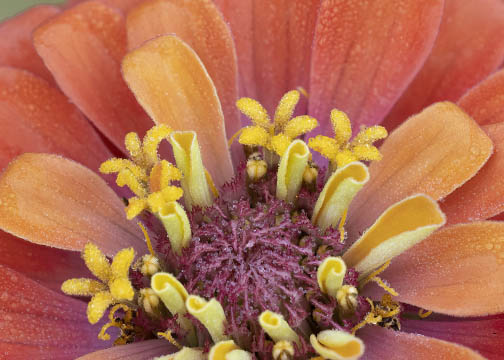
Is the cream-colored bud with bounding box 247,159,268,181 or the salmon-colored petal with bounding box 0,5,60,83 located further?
the salmon-colored petal with bounding box 0,5,60,83

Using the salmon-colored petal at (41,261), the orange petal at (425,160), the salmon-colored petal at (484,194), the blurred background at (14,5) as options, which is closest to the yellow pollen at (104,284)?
the salmon-colored petal at (41,261)

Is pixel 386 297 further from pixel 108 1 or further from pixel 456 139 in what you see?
pixel 108 1

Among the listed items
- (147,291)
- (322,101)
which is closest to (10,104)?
(147,291)

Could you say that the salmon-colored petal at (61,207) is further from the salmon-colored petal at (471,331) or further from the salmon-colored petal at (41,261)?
the salmon-colored petal at (471,331)

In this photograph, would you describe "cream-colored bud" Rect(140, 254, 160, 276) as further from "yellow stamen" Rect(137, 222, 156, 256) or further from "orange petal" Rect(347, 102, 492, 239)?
"orange petal" Rect(347, 102, 492, 239)

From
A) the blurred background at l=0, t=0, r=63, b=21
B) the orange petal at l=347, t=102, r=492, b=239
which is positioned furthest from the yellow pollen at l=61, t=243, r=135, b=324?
the blurred background at l=0, t=0, r=63, b=21
